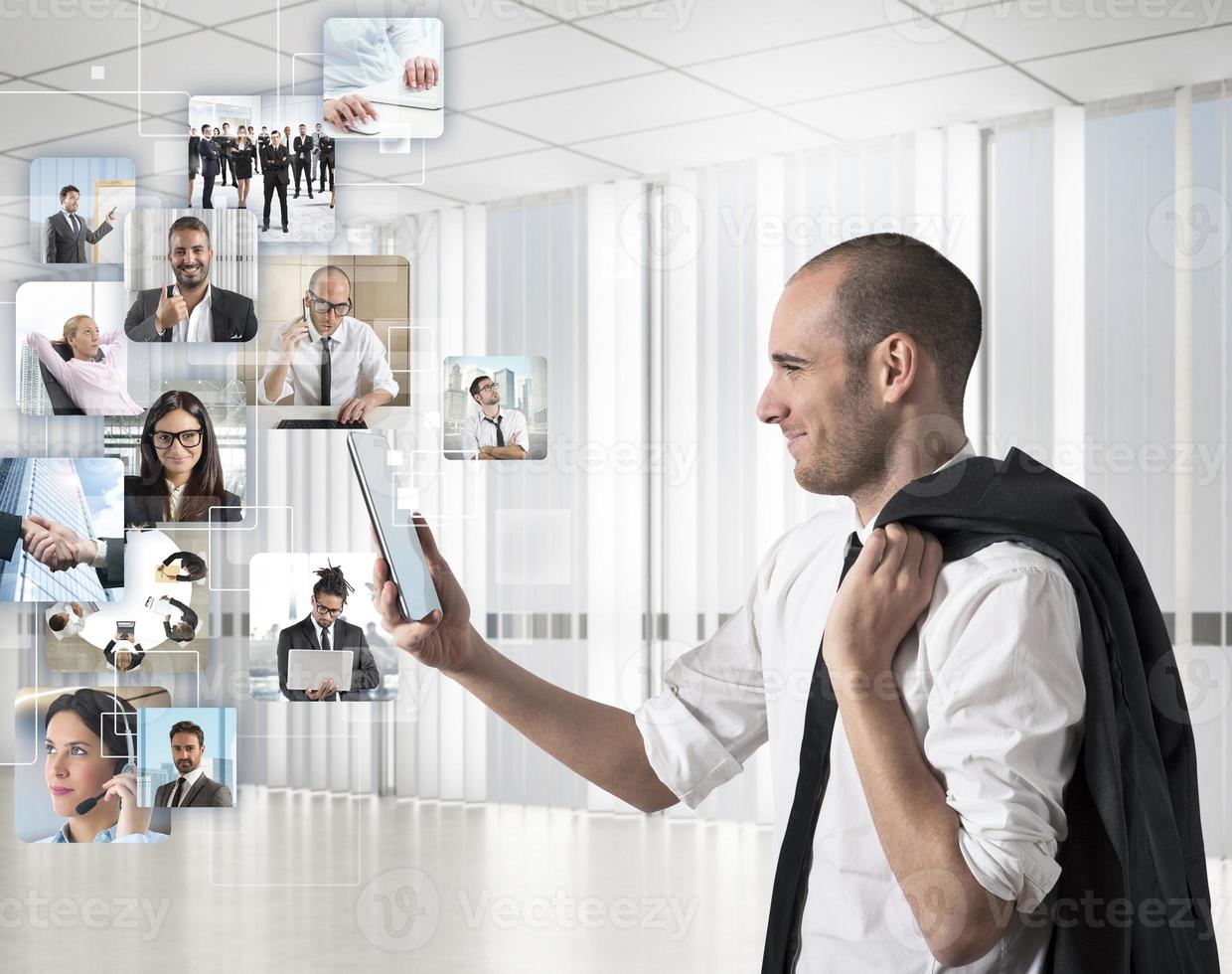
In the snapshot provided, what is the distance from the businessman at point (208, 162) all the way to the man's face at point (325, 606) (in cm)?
67

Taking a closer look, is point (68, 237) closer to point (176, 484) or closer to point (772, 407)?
point (176, 484)

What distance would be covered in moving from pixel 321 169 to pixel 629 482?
9.14ft

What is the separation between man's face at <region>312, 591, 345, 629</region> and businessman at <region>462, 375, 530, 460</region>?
1.08ft

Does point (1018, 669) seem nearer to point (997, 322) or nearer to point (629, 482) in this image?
point (997, 322)

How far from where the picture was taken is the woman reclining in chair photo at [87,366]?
204cm

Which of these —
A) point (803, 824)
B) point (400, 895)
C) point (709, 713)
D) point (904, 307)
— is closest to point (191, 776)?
point (709, 713)

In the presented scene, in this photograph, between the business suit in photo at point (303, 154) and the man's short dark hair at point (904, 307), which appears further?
the business suit in photo at point (303, 154)

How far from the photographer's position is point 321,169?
6.73ft

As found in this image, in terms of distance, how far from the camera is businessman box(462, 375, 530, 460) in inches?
82.7

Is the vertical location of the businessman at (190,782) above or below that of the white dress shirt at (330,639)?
below

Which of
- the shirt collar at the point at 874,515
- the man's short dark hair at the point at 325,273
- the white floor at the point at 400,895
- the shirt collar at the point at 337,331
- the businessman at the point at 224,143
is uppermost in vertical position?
the businessman at the point at 224,143

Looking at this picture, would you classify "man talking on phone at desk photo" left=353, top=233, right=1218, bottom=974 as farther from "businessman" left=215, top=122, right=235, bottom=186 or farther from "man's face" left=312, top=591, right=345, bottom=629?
"businessman" left=215, top=122, right=235, bottom=186

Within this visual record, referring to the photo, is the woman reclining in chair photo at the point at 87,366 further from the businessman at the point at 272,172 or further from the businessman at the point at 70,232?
the businessman at the point at 272,172

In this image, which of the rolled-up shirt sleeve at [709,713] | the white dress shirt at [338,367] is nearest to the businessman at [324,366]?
the white dress shirt at [338,367]
